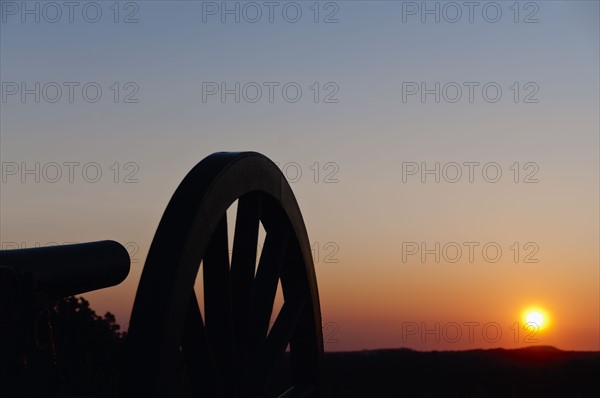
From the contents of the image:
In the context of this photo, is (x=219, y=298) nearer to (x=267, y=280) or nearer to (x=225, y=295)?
(x=225, y=295)

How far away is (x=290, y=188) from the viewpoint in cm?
663

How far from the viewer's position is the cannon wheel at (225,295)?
4.73 metres

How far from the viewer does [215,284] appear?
5.57 m

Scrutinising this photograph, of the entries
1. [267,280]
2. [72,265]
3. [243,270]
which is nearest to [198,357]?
[243,270]

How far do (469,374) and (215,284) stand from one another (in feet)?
30.4

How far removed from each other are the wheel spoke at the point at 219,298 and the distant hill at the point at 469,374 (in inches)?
233

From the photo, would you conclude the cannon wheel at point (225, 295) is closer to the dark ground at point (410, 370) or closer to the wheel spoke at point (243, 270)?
the wheel spoke at point (243, 270)

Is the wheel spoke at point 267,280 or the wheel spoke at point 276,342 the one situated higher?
the wheel spoke at point 267,280

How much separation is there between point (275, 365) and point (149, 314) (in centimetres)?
175

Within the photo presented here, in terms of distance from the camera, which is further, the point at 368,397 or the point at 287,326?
the point at 368,397

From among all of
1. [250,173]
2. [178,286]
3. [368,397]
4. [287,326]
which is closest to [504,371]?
[368,397]

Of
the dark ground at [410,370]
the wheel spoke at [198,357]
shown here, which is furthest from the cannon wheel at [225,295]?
the dark ground at [410,370]

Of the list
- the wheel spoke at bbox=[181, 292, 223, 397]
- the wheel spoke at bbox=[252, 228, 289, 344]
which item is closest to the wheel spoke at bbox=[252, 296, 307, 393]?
the wheel spoke at bbox=[252, 228, 289, 344]

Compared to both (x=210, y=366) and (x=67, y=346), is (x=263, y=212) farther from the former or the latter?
(x=67, y=346)
